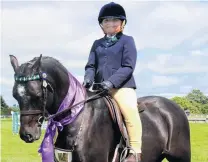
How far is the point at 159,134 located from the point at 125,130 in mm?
1237

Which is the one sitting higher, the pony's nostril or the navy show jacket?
the navy show jacket

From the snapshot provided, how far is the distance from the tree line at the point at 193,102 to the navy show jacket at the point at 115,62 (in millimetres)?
72065

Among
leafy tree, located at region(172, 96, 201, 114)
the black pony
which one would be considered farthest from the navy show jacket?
leafy tree, located at region(172, 96, 201, 114)

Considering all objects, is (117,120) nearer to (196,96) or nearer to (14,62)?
(14,62)

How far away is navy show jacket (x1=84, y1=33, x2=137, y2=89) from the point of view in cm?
587

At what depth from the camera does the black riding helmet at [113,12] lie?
6094mm

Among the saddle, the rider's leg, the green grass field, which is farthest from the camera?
the green grass field

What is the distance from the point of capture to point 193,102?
Result: 90562 millimetres

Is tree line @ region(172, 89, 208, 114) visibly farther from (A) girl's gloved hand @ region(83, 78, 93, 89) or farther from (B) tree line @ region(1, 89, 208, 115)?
(A) girl's gloved hand @ region(83, 78, 93, 89)

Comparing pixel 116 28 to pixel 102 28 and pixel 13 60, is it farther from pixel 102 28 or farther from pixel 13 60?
pixel 13 60

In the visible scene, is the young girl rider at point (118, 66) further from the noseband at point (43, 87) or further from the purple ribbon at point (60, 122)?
the noseband at point (43, 87)

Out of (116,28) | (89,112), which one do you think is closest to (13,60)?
(89,112)

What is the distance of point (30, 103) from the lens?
503 centimetres

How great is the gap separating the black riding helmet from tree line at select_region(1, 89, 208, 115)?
237ft
